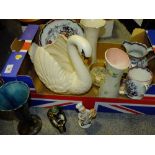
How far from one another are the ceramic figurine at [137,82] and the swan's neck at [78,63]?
0.15m

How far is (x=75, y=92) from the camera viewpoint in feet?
2.27

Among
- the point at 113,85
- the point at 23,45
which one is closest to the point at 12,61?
the point at 23,45

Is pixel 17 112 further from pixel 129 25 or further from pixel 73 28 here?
pixel 129 25

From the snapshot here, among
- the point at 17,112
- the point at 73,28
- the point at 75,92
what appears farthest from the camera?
the point at 73,28

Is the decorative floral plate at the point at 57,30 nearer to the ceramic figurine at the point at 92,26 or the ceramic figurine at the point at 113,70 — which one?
the ceramic figurine at the point at 92,26

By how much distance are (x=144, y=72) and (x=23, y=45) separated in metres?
0.44

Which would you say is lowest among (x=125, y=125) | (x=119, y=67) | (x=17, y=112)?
(x=125, y=125)

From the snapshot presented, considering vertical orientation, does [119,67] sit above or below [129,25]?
above

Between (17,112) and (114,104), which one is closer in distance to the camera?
(17,112)

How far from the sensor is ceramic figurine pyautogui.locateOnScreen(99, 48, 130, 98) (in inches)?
24.1

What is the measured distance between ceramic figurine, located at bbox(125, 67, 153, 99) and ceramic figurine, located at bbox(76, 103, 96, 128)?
0.14 meters

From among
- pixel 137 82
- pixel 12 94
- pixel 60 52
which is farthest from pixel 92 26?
pixel 12 94

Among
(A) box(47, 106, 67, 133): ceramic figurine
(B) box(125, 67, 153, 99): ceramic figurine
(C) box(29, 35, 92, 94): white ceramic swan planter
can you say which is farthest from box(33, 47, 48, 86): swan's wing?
(B) box(125, 67, 153, 99): ceramic figurine

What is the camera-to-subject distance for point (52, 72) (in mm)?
648
